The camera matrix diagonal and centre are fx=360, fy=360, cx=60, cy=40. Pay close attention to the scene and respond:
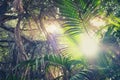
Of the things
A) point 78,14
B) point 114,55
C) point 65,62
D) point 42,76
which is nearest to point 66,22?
point 78,14

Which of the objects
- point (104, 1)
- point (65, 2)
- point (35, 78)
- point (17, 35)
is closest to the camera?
point (65, 2)

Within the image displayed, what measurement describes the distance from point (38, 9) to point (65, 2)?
2.63 metres

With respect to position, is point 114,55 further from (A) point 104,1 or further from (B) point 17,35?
(B) point 17,35

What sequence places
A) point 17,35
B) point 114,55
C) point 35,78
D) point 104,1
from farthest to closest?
point 35,78, point 17,35, point 104,1, point 114,55

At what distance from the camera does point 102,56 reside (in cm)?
486

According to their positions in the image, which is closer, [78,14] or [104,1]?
[78,14]

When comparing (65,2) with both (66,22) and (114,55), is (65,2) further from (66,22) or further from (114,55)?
(114,55)

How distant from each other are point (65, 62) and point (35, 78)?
7.47 feet

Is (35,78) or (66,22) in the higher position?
(66,22)

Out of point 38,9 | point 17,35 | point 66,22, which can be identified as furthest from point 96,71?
point 38,9

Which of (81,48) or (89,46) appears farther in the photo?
(81,48)

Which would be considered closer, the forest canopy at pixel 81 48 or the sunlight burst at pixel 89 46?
the forest canopy at pixel 81 48

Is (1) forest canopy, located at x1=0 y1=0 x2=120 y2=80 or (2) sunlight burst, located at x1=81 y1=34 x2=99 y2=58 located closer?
(1) forest canopy, located at x1=0 y1=0 x2=120 y2=80

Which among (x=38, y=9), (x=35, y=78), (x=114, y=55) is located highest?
(x=38, y=9)
